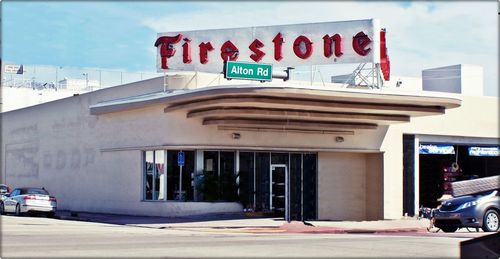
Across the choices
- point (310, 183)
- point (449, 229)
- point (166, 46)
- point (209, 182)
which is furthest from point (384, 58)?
point (449, 229)

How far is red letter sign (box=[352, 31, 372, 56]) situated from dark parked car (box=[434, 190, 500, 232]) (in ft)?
31.6

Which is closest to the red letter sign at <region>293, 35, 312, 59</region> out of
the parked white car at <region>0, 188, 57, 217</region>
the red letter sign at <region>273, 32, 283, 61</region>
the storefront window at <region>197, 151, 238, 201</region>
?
the red letter sign at <region>273, 32, 283, 61</region>

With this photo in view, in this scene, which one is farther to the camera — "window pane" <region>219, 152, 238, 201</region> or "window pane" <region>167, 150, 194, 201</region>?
"window pane" <region>167, 150, 194, 201</region>

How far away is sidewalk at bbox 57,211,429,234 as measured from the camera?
26.9m

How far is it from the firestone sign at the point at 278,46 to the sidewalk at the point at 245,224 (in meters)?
6.72

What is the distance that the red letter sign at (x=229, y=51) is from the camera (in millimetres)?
33438

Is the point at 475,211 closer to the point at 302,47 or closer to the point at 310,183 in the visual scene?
the point at 310,183

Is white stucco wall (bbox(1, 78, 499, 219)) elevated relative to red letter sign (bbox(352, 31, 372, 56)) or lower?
lower

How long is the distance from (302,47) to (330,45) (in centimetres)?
123

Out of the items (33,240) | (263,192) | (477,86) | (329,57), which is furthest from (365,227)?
(477,86)

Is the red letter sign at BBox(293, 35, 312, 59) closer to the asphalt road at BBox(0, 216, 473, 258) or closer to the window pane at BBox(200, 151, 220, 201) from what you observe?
the window pane at BBox(200, 151, 220, 201)

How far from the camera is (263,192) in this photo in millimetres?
32875

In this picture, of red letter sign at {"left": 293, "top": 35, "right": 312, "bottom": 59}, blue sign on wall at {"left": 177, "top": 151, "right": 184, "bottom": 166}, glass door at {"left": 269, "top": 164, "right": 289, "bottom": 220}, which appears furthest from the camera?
glass door at {"left": 269, "top": 164, "right": 289, "bottom": 220}

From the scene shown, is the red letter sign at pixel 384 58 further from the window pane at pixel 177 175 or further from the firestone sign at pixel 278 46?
the window pane at pixel 177 175
